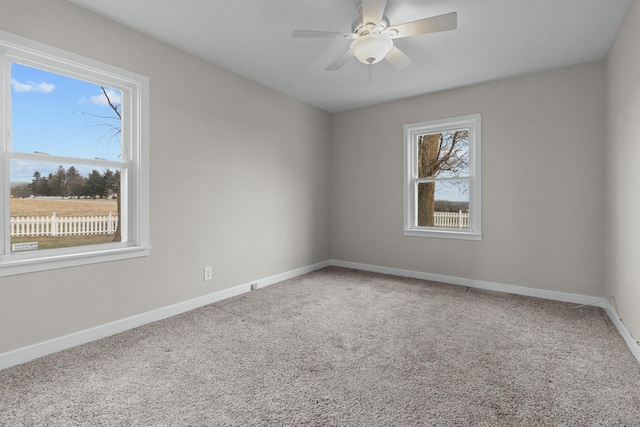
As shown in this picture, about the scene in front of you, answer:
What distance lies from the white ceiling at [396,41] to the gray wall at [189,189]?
8.4 inches

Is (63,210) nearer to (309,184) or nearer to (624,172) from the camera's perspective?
(309,184)

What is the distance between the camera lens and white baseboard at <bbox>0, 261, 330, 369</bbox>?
204 cm

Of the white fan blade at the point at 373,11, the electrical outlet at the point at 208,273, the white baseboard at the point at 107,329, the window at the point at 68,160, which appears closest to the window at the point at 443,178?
the white fan blade at the point at 373,11

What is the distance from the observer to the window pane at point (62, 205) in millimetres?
2143

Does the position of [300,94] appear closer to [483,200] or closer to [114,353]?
[483,200]

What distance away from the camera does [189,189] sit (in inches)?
120

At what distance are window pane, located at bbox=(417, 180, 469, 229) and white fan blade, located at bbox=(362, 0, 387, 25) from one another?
250cm

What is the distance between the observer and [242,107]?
→ 3.57 meters

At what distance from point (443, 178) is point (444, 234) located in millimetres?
716

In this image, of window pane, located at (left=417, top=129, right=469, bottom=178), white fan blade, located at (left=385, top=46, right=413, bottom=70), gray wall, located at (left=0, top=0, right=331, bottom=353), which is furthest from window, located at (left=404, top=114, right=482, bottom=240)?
white fan blade, located at (left=385, top=46, right=413, bottom=70)

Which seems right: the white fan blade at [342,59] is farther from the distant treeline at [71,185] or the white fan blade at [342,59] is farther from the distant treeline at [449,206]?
the distant treeline at [449,206]

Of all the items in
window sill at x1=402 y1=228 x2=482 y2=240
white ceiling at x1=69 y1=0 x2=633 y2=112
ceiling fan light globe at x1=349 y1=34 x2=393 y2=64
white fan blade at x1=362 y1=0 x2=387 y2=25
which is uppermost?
white ceiling at x1=69 y1=0 x2=633 y2=112

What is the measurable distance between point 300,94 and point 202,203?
1.98 meters

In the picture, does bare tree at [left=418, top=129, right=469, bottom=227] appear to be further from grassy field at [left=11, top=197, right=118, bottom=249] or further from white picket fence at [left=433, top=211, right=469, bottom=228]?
grassy field at [left=11, top=197, right=118, bottom=249]
